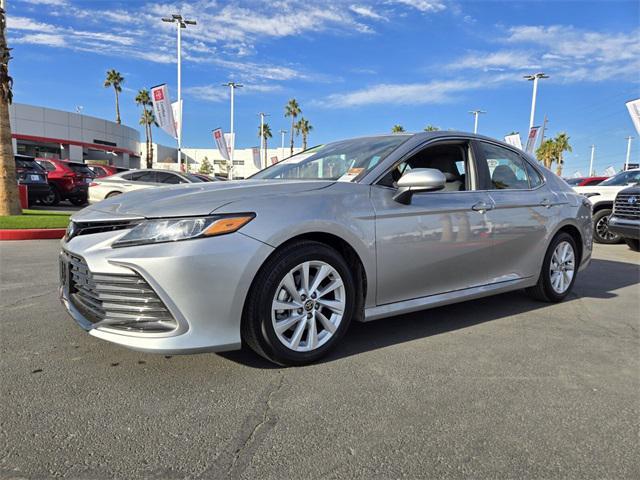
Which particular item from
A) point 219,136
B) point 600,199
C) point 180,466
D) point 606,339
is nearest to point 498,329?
point 606,339

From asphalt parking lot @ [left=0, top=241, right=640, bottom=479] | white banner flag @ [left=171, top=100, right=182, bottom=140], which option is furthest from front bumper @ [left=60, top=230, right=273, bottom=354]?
white banner flag @ [left=171, top=100, right=182, bottom=140]

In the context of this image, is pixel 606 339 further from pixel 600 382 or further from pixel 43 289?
pixel 43 289

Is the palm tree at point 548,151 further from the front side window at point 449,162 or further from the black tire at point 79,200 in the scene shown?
the front side window at point 449,162

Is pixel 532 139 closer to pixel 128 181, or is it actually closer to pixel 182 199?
pixel 128 181

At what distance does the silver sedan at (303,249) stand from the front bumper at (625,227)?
17.2 feet

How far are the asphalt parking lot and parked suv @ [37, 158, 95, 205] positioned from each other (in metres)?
12.9

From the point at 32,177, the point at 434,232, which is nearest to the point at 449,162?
the point at 434,232

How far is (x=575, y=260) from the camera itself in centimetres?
484

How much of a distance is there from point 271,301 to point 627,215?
818 cm

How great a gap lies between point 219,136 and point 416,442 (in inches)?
1341

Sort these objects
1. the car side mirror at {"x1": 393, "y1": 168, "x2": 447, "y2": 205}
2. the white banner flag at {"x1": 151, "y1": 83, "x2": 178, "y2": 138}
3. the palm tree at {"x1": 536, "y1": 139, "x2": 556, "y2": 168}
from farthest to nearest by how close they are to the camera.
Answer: the palm tree at {"x1": 536, "y1": 139, "x2": 556, "y2": 168} < the white banner flag at {"x1": 151, "y1": 83, "x2": 178, "y2": 138} < the car side mirror at {"x1": 393, "y1": 168, "x2": 447, "y2": 205}

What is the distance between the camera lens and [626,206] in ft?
27.4

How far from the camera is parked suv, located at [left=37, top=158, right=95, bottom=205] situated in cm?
1491

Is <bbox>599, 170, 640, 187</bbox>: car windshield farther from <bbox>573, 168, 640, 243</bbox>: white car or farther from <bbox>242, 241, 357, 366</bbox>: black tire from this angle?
<bbox>242, 241, 357, 366</bbox>: black tire
